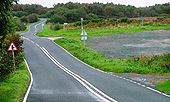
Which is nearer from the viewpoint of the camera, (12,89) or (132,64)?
(12,89)

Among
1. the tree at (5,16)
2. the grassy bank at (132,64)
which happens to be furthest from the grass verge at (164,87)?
the tree at (5,16)

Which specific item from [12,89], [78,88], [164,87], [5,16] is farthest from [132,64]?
[5,16]

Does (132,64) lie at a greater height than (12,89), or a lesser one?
lesser

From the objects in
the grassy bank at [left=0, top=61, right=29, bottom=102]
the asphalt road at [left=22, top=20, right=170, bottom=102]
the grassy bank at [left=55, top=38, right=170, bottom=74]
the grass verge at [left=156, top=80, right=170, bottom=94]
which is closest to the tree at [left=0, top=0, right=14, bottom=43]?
the grassy bank at [left=0, top=61, right=29, bottom=102]

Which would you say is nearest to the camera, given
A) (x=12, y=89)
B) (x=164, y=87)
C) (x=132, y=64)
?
(x=12, y=89)

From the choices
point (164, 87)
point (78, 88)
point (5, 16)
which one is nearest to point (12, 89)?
point (78, 88)

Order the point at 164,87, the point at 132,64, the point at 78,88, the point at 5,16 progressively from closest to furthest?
the point at 5,16, the point at 164,87, the point at 78,88, the point at 132,64

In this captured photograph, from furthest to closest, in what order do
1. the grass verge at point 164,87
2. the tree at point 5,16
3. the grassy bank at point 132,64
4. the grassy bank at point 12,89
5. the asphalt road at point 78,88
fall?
the grassy bank at point 132,64
the grass verge at point 164,87
the grassy bank at point 12,89
the asphalt road at point 78,88
the tree at point 5,16

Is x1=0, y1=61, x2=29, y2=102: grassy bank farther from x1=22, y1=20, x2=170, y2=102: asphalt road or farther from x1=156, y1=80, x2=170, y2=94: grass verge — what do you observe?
x1=156, y1=80, x2=170, y2=94: grass verge

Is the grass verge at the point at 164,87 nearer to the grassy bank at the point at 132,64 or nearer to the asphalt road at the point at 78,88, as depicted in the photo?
the asphalt road at the point at 78,88

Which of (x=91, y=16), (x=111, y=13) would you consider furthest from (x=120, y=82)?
(x=111, y=13)

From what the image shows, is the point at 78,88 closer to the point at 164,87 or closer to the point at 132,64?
the point at 164,87

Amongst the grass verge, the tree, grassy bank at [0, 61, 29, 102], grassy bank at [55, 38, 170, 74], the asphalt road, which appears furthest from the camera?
grassy bank at [55, 38, 170, 74]

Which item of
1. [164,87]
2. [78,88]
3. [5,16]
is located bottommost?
[78,88]
